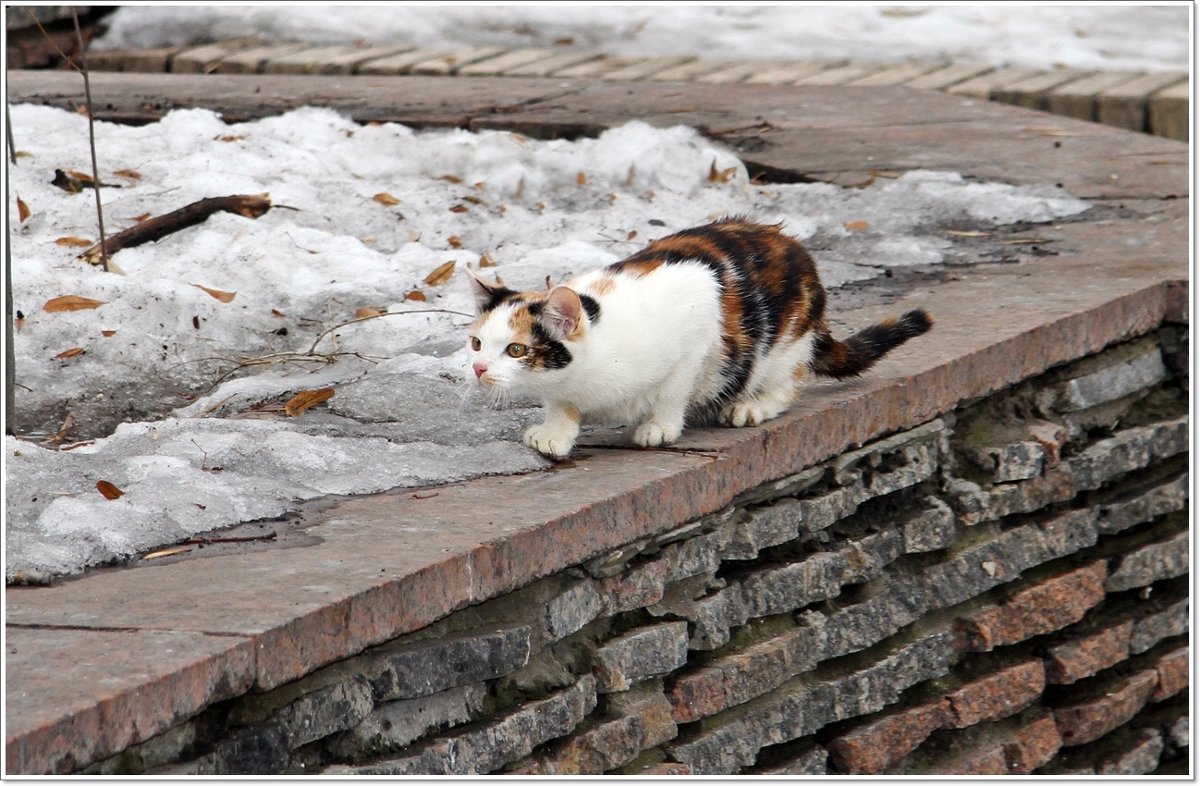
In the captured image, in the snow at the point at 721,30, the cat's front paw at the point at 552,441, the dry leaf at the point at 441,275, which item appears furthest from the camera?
the snow at the point at 721,30

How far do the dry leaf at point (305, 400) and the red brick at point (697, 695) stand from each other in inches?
37.4

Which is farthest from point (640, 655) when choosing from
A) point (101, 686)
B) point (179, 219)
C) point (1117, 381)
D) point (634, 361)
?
point (179, 219)

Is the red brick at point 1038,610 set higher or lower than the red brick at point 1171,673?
higher

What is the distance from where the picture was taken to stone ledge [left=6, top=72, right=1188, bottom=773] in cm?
215

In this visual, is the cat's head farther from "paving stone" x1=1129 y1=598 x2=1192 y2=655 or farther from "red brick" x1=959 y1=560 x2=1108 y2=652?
"paving stone" x1=1129 y1=598 x2=1192 y2=655

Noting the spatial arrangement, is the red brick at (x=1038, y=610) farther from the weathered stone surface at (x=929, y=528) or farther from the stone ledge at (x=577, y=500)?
the stone ledge at (x=577, y=500)

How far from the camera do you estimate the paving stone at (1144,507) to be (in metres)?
3.99

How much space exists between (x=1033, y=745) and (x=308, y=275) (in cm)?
214

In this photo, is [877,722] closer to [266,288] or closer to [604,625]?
[604,625]

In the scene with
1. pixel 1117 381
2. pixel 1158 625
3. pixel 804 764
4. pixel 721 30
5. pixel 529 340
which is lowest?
pixel 1158 625

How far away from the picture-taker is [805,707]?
10.6ft

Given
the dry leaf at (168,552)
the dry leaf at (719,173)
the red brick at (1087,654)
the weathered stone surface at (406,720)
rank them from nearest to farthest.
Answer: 1. the weathered stone surface at (406,720)
2. the dry leaf at (168,552)
3. the red brick at (1087,654)
4. the dry leaf at (719,173)

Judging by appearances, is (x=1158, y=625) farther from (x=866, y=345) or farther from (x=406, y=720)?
Result: (x=406, y=720)

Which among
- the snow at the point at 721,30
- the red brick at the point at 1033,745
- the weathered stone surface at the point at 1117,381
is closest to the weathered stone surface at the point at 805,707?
the red brick at the point at 1033,745
